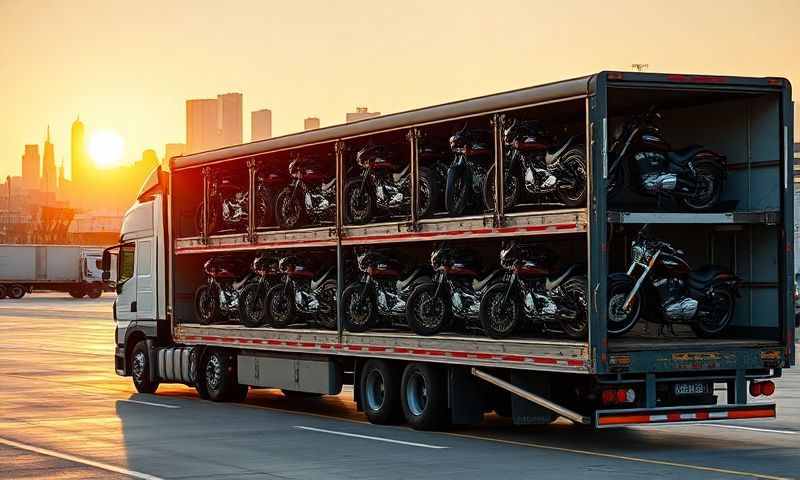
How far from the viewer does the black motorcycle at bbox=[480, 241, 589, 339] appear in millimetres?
15227

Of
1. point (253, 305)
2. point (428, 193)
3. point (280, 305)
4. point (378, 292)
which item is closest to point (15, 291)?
point (253, 305)

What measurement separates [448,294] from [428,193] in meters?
1.20

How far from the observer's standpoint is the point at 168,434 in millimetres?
16969

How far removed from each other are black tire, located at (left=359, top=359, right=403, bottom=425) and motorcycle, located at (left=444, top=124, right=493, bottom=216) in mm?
2147

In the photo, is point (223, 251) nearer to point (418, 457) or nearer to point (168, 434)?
point (168, 434)

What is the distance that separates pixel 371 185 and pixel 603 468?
5.84m

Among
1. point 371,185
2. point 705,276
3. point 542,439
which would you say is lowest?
point 542,439

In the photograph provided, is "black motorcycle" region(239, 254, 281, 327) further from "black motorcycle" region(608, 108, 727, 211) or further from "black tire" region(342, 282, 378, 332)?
"black motorcycle" region(608, 108, 727, 211)

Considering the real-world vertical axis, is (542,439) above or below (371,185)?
below

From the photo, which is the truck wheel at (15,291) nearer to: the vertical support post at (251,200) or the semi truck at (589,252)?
the vertical support post at (251,200)

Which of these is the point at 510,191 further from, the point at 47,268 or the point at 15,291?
the point at 15,291

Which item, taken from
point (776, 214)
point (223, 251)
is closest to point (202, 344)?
point (223, 251)

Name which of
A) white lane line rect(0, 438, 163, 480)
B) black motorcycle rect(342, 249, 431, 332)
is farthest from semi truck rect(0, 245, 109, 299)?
white lane line rect(0, 438, 163, 480)

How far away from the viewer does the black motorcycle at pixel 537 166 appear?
50.2 ft
